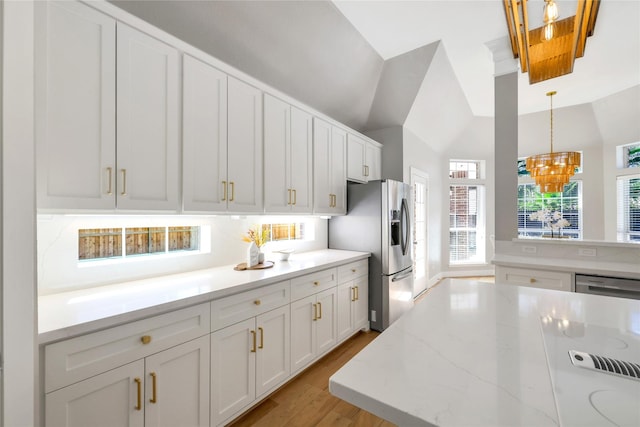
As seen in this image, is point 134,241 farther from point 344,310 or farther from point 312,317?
point 344,310

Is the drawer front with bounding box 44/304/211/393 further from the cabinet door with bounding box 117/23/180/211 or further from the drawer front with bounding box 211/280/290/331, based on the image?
the cabinet door with bounding box 117/23/180/211

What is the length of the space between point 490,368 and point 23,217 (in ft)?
4.84

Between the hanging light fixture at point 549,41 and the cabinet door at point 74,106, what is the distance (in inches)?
81.5

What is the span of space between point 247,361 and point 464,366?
151 cm

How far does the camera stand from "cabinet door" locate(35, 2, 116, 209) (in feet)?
4.08

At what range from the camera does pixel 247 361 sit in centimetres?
187

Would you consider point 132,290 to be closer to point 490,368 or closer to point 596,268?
point 490,368

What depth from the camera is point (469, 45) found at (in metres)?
3.12

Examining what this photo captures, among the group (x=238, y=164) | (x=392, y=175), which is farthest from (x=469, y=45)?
(x=238, y=164)

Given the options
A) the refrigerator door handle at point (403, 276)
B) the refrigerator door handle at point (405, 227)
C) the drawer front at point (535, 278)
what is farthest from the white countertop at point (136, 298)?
the drawer front at point (535, 278)

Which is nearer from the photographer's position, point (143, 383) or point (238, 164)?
point (143, 383)

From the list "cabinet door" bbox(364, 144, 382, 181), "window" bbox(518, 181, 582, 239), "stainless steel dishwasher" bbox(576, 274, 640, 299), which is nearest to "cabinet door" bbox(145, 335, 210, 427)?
"stainless steel dishwasher" bbox(576, 274, 640, 299)

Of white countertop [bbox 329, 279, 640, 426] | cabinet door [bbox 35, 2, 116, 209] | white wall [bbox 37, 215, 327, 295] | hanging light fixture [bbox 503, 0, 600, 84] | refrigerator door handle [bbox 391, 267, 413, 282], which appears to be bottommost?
refrigerator door handle [bbox 391, 267, 413, 282]

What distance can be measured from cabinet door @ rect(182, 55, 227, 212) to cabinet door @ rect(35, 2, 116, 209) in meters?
0.41
